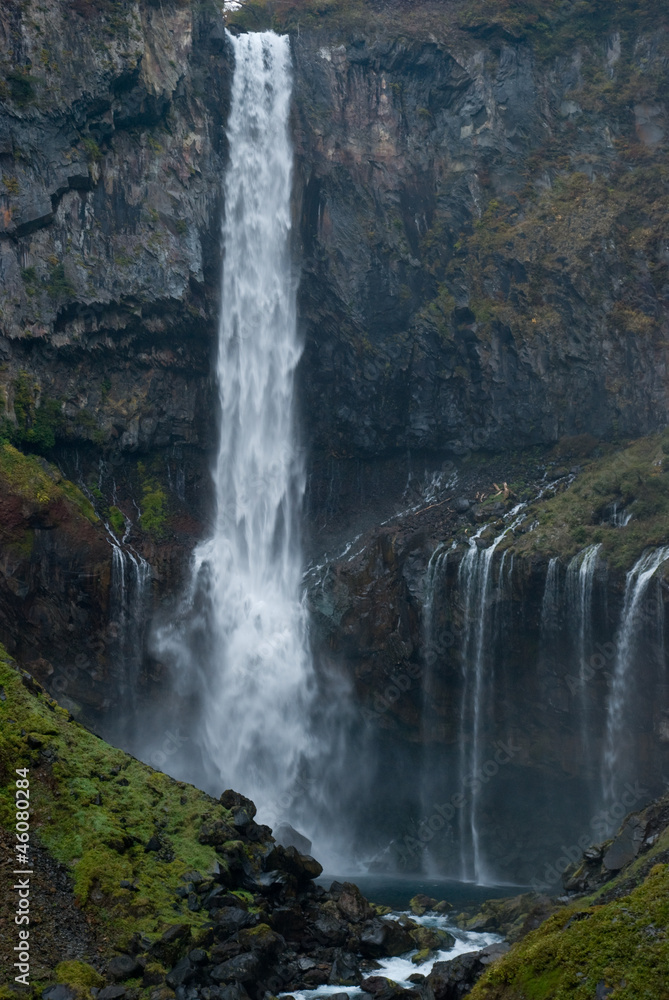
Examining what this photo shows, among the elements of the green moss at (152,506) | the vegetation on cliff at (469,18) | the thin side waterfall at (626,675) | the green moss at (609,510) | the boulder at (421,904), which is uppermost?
the vegetation on cliff at (469,18)

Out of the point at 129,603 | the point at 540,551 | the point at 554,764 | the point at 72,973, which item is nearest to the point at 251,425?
the point at 129,603

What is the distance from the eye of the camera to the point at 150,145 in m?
34.0

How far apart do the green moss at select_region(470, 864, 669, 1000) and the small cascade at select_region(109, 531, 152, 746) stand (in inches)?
878

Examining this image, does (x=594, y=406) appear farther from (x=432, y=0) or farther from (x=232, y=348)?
(x=432, y=0)

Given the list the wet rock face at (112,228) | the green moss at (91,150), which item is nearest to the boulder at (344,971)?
the wet rock face at (112,228)

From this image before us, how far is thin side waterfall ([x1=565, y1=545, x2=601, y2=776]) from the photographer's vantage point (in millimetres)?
26109

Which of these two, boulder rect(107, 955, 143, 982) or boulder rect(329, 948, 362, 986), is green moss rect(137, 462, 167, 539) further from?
boulder rect(107, 955, 143, 982)

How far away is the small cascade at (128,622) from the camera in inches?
1167

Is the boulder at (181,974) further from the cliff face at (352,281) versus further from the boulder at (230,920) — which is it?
the cliff face at (352,281)

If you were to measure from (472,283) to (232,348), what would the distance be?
37.3 ft

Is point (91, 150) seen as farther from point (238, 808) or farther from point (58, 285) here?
point (238, 808)

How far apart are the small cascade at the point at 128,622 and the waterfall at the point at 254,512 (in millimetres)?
1138

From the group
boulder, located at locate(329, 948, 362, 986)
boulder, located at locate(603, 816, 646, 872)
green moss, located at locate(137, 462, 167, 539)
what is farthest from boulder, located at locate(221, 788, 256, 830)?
green moss, located at locate(137, 462, 167, 539)

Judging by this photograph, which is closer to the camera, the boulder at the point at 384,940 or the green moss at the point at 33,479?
the boulder at the point at 384,940
